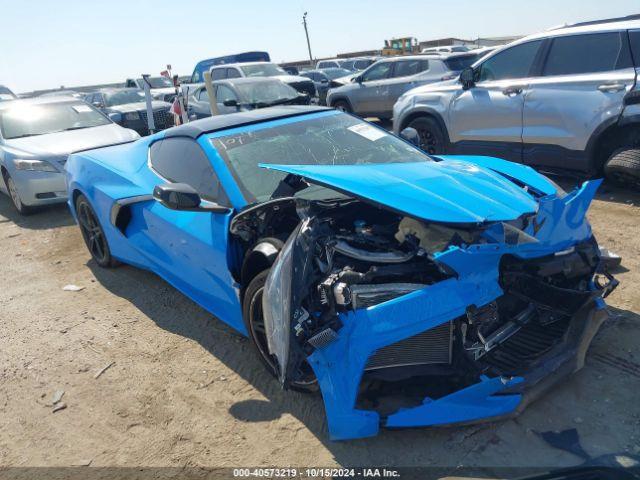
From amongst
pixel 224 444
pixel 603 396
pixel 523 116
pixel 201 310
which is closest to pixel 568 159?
pixel 523 116

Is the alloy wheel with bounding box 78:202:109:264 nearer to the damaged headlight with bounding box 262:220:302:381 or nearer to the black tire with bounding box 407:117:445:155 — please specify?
the damaged headlight with bounding box 262:220:302:381

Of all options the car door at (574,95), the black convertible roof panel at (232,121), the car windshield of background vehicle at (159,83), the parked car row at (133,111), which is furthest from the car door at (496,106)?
the car windshield of background vehicle at (159,83)

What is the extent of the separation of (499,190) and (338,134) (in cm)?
141

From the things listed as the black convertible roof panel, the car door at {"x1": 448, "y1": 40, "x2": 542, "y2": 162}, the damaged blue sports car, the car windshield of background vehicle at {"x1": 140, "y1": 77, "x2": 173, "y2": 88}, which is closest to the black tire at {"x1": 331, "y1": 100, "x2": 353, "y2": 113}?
the car door at {"x1": 448, "y1": 40, "x2": 542, "y2": 162}

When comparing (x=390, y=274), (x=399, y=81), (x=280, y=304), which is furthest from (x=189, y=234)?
(x=399, y=81)

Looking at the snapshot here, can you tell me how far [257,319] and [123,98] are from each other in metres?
13.8

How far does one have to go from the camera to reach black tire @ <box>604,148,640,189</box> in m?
5.08

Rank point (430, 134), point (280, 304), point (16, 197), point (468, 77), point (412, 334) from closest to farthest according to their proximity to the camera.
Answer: point (412, 334)
point (280, 304)
point (468, 77)
point (16, 197)
point (430, 134)

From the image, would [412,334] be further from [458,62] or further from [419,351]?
[458,62]

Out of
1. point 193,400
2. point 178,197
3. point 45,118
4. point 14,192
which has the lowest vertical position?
point 193,400

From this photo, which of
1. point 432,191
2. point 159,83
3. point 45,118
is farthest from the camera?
point 159,83

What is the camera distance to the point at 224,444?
103 inches

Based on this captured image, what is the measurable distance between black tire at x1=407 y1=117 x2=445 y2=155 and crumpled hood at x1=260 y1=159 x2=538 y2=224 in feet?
14.2

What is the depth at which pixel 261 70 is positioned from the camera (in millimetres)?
13500
